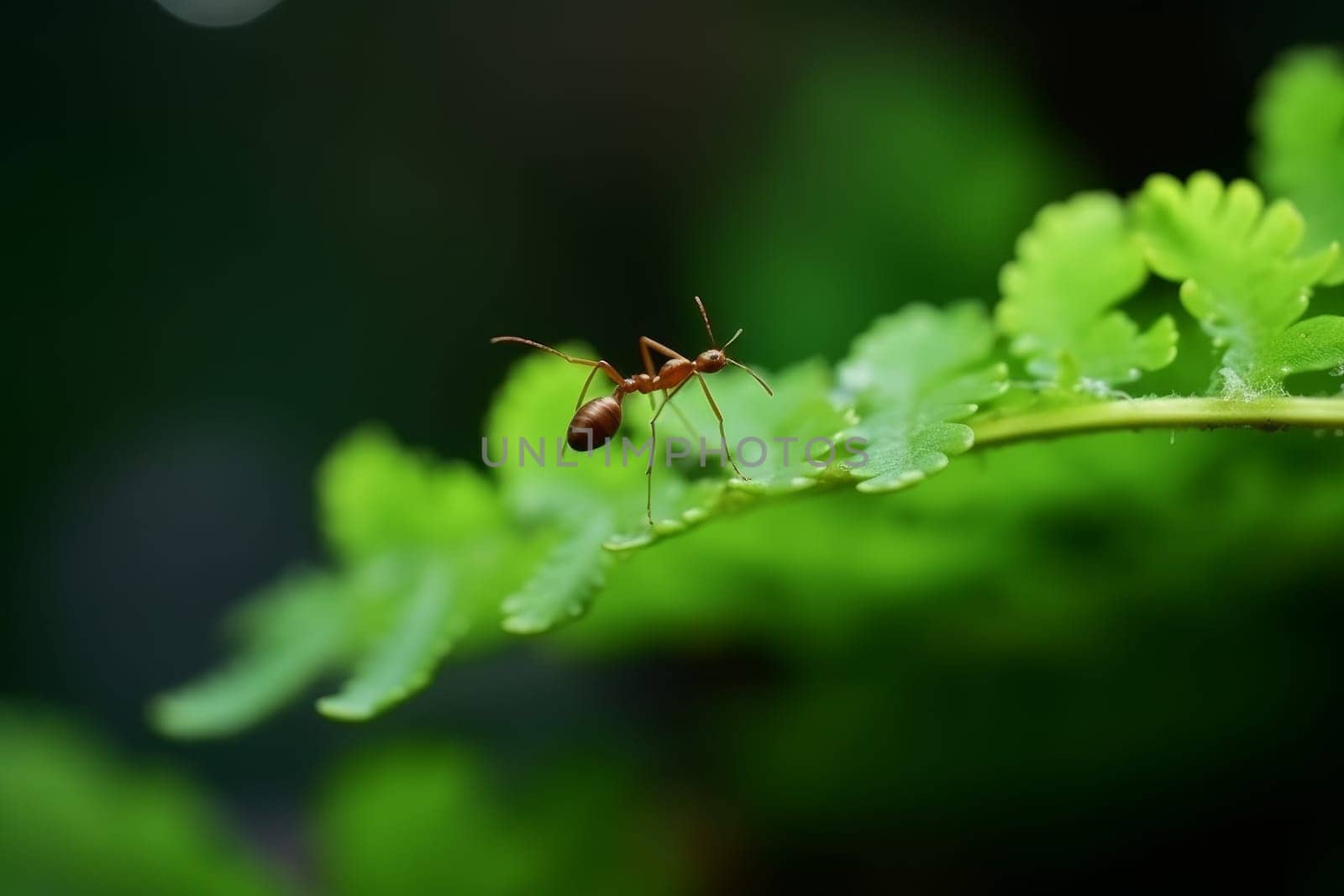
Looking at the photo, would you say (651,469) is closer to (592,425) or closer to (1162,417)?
(592,425)

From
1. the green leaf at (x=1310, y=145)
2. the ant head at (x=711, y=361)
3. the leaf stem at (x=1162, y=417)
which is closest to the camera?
the leaf stem at (x=1162, y=417)

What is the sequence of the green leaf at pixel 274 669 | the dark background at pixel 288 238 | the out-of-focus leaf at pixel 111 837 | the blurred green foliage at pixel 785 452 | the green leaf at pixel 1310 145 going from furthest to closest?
the dark background at pixel 288 238 → the out-of-focus leaf at pixel 111 837 → the green leaf at pixel 274 669 → the green leaf at pixel 1310 145 → the blurred green foliage at pixel 785 452

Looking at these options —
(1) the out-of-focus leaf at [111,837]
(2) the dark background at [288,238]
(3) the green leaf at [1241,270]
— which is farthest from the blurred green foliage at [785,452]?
(2) the dark background at [288,238]

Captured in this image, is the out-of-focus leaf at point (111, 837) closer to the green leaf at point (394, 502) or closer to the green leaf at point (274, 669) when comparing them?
the green leaf at point (274, 669)

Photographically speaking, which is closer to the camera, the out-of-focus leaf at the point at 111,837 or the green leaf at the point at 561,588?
the green leaf at the point at 561,588

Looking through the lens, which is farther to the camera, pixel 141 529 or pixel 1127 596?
pixel 141 529

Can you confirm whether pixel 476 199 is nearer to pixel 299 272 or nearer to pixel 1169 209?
pixel 299 272

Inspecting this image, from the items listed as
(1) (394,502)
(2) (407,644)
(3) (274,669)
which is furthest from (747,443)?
(3) (274,669)

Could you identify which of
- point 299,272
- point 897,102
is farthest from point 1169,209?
point 299,272
